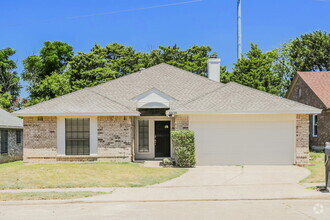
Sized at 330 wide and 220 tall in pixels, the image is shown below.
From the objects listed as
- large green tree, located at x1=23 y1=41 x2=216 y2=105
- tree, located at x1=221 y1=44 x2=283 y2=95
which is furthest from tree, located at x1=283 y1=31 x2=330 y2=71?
large green tree, located at x1=23 y1=41 x2=216 y2=105

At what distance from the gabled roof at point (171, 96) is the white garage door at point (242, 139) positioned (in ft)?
1.83

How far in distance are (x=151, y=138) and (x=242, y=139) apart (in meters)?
5.03

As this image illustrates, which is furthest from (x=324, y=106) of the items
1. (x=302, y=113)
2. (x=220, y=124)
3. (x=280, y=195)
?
(x=280, y=195)

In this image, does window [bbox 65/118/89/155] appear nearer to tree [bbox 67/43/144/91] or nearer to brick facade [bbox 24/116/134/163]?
brick facade [bbox 24/116/134/163]

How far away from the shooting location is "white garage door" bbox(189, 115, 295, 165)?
741 inches

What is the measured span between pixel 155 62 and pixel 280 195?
32319 mm

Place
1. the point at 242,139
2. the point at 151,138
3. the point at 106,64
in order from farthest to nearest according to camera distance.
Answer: the point at 106,64
the point at 151,138
the point at 242,139

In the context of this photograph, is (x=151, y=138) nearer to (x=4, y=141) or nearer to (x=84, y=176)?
(x=84, y=176)

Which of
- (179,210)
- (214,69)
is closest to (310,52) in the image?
(214,69)

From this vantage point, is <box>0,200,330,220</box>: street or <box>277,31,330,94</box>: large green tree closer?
<box>0,200,330,220</box>: street

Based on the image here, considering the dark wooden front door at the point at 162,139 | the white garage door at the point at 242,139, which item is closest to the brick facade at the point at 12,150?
the dark wooden front door at the point at 162,139

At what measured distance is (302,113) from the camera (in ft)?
60.5

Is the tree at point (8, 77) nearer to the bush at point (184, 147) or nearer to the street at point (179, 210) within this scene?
the bush at point (184, 147)

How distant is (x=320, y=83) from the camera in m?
29.7
